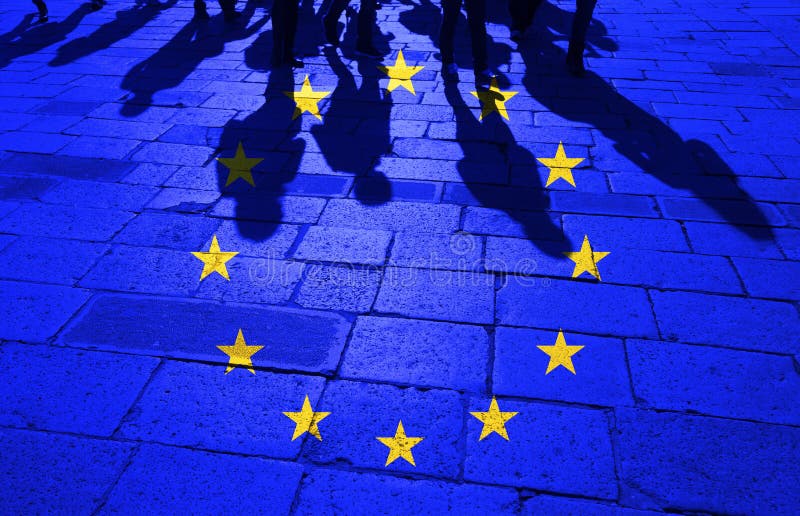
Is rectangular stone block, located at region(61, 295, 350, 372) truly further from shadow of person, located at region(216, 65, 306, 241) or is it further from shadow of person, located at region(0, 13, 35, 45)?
shadow of person, located at region(0, 13, 35, 45)

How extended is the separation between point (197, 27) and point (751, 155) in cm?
689

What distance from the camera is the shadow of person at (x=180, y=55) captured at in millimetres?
5863

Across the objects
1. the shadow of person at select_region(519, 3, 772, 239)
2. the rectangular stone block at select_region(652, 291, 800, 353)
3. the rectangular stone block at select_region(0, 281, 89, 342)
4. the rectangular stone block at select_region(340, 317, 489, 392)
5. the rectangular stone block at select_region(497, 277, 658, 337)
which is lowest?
the rectangular stone block at select_region(0, 281, 89, 342)

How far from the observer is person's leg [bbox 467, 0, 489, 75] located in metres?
5.67

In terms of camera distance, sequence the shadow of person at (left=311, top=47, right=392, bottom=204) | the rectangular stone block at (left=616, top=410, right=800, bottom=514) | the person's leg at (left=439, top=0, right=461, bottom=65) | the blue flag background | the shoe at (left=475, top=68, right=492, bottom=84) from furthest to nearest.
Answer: the shoe at (left=475, top=68, right=492, bottom=84)
the person's leg at (left=439, top=0, right=461, bottom=65)
the shadow of person at (left=311, top=47, right=392, bottom=204)
the blue flag background
the rectangular stone block at (left=616, top=410, right=800, bottom=514)

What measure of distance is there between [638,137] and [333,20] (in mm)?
3859

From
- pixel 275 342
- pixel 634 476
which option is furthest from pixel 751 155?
pixel 275 342

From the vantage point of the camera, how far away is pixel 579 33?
5957mm

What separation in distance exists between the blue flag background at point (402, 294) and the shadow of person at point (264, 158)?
1.2 inches

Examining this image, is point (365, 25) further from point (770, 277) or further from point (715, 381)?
point (715, 381)

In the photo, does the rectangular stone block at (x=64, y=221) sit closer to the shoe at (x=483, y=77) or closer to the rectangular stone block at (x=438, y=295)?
the rectangular stone block at (x=438, y=295)

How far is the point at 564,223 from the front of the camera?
3773 millimetres

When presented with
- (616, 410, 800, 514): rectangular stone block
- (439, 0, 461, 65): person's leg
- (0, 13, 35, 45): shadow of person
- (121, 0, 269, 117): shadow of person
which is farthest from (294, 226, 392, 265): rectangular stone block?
(0, 13, 35, 45): shadow of person

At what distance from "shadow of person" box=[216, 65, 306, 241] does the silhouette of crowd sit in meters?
0.64
